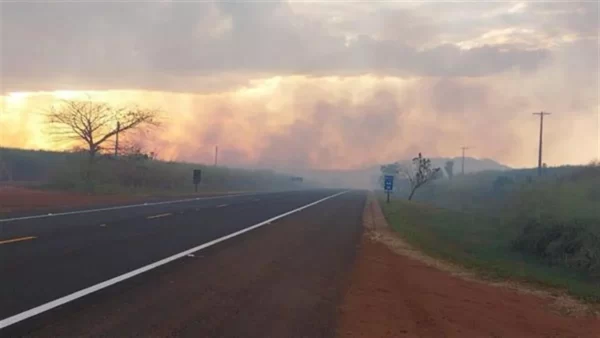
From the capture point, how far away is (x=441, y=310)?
12.1 meters

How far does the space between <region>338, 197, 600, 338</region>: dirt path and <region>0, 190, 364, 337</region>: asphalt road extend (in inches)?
21.2

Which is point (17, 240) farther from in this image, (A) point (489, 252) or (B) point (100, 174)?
(B) point (100, 174)

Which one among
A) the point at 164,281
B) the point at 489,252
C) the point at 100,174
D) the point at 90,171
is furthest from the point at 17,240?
the point at 100,174

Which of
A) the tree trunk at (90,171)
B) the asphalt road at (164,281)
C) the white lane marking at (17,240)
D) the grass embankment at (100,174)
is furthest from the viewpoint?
the grass embankment at (100,174)

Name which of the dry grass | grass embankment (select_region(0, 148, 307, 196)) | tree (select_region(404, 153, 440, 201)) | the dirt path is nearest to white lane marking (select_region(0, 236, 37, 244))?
the dirt path

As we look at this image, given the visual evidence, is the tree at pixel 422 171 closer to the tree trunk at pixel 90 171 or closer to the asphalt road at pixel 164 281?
the tree trunk at pixel 90 171

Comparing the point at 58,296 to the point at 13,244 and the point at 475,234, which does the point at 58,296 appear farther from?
the point at 475,234

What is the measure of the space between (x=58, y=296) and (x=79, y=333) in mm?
2490

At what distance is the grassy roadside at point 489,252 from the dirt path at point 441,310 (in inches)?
84.0

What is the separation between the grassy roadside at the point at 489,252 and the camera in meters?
18.1

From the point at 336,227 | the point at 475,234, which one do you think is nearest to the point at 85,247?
the point at 336,227

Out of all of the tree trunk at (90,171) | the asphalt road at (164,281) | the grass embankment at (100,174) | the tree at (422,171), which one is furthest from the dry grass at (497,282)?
the tree at (422,171)

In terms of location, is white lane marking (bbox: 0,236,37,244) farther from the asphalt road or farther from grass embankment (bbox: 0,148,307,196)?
grass embankment (bbox: 0,148,307,196)

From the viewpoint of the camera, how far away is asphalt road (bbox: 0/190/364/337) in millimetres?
9453
